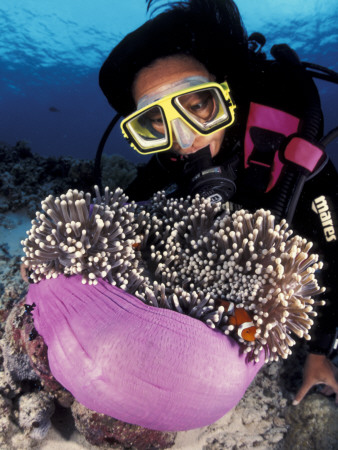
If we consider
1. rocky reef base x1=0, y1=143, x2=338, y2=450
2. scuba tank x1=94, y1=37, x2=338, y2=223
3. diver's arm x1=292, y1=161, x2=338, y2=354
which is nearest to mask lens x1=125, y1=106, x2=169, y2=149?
scuba tank x1=94, y1=37, x2=338, y2=223

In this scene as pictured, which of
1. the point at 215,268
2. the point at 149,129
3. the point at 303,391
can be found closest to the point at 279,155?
the point at 215,268

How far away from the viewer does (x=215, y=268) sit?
1882 mm

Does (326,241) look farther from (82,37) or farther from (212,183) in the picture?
(82,37)

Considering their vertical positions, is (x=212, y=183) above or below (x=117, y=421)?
above

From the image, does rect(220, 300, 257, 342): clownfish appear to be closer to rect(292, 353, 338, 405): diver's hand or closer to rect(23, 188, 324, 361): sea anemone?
rect(23, 188, 324, 361): sea anemone

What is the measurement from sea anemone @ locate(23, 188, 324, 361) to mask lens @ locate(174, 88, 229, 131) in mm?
1020

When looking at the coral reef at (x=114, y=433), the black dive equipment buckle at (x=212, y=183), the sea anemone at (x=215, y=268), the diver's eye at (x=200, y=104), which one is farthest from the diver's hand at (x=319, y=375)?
the diver's eye at (x=200, y=104)

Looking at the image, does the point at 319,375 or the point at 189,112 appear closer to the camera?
→ the point at 319,375

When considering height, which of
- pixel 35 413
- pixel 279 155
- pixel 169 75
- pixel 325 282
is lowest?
pixel 35 413

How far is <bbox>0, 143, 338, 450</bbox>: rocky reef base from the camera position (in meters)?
1.99

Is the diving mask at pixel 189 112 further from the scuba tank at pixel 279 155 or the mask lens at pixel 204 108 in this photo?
the scuba tank at pixel 279 155

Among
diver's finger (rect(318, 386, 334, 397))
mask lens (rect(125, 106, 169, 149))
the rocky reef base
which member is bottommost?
the rocky reef base

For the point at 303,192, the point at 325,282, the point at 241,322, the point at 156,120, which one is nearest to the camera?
the point at 241,322

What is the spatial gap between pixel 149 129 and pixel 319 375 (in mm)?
2930
